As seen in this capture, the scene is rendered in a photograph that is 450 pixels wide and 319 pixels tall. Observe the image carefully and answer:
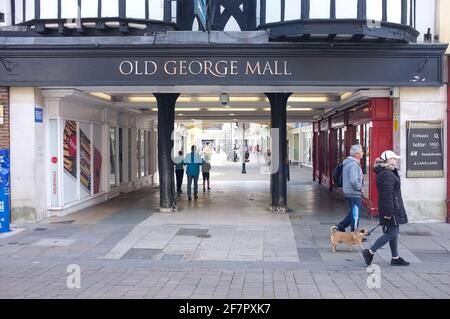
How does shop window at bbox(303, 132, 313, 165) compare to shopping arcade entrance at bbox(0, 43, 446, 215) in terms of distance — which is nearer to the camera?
shopping arcade entrance at bbox(0, 43, 446, 215)

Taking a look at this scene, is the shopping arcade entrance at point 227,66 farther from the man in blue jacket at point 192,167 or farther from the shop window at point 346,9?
the man in blue jacket at point 192,167

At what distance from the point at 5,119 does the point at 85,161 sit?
9.75ft

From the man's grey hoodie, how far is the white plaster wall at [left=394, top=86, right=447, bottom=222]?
2852 mm

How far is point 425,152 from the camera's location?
466 inches

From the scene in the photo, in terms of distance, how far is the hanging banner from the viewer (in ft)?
35.3

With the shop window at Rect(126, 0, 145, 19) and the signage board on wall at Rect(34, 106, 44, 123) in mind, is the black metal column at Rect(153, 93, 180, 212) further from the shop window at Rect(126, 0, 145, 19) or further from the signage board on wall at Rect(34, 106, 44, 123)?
the signage board on wall at Rect(34, 106, 44, 123)

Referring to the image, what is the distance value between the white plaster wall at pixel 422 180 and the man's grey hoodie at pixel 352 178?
2.85 metres

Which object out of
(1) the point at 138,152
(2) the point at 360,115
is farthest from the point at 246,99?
(1) the point at 138,152

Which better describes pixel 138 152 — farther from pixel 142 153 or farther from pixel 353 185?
pixel 353 185

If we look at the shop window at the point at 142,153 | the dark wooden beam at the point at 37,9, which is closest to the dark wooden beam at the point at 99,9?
the dark wooden beam at the point at 37,9

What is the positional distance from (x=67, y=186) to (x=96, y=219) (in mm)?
1317

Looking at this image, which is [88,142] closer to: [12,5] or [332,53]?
[12,5]

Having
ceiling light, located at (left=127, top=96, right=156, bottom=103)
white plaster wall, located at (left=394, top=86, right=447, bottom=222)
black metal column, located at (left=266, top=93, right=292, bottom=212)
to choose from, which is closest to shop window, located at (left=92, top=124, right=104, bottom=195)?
ceiling light, located at (left=127, top=96, right=156, bottom=103)

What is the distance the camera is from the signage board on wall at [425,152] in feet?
38.8
